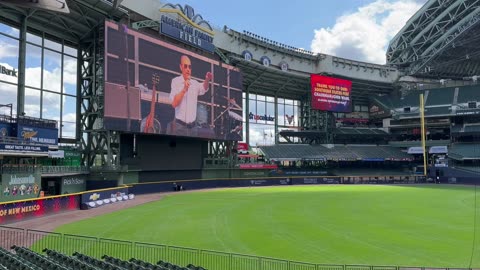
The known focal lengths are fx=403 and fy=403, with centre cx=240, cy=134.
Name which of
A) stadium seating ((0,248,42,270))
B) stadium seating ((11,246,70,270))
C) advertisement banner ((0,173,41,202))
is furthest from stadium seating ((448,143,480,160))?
stadium seating ((0,248,42,270))

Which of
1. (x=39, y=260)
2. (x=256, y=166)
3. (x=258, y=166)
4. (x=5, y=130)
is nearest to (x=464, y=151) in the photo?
(x=258, y=166)

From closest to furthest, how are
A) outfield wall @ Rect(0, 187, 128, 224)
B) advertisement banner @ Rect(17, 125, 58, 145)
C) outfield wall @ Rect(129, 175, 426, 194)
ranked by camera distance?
1. outfield wall @ Rect(0, 187, 128, 224)
2. advertisement banner @ Rect(17, 125, 58, 145)
3. outfield wall @ Rect(129, 175, 426, 194)

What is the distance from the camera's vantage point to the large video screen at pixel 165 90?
4228cm

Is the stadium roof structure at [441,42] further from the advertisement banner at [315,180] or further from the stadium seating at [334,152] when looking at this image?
the advertisement banner at [315,180]

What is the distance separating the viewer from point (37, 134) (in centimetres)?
3750

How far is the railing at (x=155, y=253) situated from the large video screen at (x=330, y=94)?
195ft

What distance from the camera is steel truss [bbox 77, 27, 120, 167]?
1823 inches

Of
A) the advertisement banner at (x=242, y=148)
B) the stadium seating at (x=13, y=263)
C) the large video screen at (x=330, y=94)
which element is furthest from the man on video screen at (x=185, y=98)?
the stadium seating at (x=13, y=263)

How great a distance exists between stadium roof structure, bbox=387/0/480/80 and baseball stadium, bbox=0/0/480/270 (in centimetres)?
35

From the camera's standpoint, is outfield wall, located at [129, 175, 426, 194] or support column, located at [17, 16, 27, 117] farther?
outfield wall, located at [129, 175, 426, 194]

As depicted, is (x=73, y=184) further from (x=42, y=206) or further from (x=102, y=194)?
(x=42, y=206)

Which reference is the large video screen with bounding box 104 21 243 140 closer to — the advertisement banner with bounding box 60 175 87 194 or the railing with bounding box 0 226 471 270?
the advertisement banner with bounding box 60 175 87 194

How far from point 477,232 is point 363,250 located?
27.5 ft

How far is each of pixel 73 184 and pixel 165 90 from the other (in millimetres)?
14822
